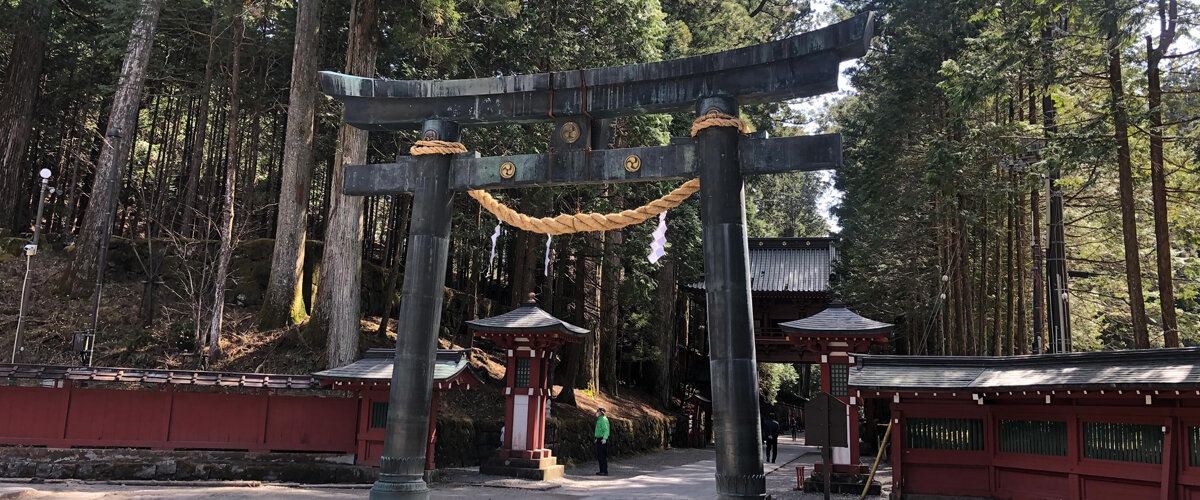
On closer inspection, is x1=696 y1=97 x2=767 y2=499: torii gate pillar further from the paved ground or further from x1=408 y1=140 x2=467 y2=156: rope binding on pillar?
the paved ground

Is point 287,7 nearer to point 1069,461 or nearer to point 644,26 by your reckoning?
point 644,26

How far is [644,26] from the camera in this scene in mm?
17875

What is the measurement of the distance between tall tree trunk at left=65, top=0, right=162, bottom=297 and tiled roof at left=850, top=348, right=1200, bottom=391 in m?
17.6

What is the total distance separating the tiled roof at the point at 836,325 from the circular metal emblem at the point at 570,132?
7239mm

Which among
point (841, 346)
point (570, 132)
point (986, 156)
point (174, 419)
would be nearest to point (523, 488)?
point (174, 419)

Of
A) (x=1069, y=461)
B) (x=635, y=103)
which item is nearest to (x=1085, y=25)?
(x=1069, y=461)

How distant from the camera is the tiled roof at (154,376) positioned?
40.1 ft

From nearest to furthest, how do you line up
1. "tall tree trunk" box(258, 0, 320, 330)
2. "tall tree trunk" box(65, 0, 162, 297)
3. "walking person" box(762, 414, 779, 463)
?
"tall tree trunk" box(258, 0, 320, 330), "tall tree trunk" box(65, 0, 162, 297), "walking person" box(762, 414, 779, 463)

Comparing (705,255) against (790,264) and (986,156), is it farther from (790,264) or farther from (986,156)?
(790,264)

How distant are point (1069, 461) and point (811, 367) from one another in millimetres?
41546

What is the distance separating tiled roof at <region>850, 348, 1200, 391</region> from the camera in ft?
29.5

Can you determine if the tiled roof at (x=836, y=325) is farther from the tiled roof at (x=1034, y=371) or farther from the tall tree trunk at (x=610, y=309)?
the tall tree trunk at (x=610, y=309)

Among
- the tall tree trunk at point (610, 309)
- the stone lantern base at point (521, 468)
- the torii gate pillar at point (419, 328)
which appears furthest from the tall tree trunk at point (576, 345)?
the torii gate pillar at point (419, 328)

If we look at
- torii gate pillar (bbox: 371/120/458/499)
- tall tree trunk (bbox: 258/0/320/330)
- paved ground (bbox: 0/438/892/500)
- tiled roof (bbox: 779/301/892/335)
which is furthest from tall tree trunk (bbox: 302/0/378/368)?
tiled roof (bbox: 779/301/892/335)
